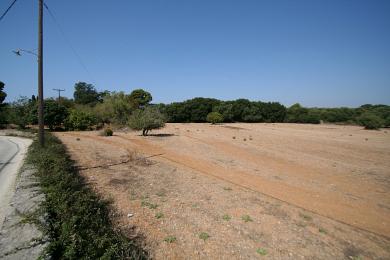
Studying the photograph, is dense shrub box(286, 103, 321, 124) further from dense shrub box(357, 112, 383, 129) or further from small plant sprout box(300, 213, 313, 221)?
small plant sprout box(300, 213, 313, 221)

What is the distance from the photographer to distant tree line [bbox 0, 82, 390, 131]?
36031mm

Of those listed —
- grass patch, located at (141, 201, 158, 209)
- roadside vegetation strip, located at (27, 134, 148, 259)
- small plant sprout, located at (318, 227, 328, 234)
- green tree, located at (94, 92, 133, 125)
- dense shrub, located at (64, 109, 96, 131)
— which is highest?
green tree, located at (94, 92, 133, 125)

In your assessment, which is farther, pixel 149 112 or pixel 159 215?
pixel 149 112

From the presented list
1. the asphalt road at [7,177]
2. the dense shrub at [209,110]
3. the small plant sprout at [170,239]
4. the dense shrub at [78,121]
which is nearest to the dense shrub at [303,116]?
the dense shrub at [209,110]

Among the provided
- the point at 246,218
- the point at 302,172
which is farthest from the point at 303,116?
the point at 246,218

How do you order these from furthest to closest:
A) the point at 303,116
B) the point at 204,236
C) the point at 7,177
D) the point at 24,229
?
the point at 303,116 < the point at 7,177 < the point at 204,236 < the point at 24,229

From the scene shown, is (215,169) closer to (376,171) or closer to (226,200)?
(226,200)

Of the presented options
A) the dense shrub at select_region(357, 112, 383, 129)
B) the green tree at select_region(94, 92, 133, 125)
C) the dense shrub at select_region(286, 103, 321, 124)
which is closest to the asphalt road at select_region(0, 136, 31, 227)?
the green tree at select_region(94, 92, 133, 125)

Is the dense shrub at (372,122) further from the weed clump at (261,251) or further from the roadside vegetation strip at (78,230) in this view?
the roadside vegetation strip at (78,230)

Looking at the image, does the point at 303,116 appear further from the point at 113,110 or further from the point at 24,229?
the point at 24,229

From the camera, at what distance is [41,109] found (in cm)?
1404

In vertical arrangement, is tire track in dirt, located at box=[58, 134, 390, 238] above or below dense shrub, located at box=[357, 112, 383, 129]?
below

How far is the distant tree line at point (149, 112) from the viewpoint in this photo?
3603 cm

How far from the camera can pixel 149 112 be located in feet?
91.3
